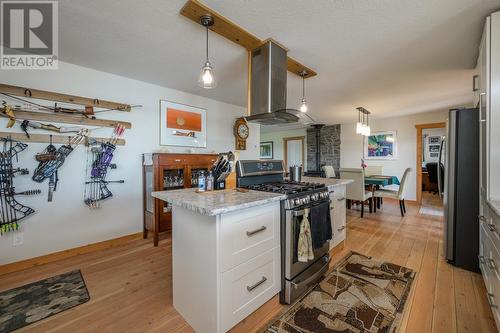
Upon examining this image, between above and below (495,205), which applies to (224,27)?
above

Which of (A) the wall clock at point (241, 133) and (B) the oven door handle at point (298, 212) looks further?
(A) the wall clock at point (241, 133)

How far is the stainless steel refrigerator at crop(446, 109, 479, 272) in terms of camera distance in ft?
7.07

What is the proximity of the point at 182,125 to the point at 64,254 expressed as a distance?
2369 mm

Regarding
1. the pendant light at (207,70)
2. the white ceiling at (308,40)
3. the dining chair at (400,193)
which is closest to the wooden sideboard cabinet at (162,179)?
the white ceiling at (308,40)

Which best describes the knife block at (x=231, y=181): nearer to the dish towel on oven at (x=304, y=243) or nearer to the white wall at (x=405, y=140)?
the dish towel on oven at (x=304, y=243)

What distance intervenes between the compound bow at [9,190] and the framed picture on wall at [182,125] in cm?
162

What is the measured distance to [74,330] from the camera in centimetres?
146

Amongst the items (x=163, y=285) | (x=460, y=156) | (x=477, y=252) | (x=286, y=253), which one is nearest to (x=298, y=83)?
(x=460, y=156)

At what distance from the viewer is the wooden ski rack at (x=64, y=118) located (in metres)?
2.30

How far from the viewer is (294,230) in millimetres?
1678

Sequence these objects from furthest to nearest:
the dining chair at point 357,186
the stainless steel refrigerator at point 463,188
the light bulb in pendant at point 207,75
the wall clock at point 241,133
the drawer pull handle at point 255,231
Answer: the wall clock at point 241,133
the dining chair at point 357,186
the stainless steel refrigerator at point 463,188
the light bulb in pendant at point 207,75
the drawer pull handle at point 255,231

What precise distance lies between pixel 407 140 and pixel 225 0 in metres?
6.02

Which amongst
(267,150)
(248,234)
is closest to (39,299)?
(248,234)

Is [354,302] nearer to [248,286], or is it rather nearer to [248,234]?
[248,286]
